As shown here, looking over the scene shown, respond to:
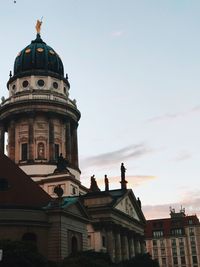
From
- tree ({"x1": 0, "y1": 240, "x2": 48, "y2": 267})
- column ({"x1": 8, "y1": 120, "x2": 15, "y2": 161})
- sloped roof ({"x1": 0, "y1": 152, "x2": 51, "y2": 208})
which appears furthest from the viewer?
column ({"x1": 8, "y1": 120, "x2": 15, "y2": 161})

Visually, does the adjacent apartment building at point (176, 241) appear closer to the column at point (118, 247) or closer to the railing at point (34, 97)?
the column at point (118, 247)

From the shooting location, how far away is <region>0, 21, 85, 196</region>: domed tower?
236ft

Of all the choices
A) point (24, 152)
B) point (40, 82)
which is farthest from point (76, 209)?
point (40, 82)

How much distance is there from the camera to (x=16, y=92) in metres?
77.2

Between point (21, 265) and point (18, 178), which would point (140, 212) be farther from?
point (21, 265)

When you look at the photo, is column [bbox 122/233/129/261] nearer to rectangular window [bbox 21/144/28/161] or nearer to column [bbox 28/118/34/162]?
column [bbox 28/118/34/162]

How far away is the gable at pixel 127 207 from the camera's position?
70012mm

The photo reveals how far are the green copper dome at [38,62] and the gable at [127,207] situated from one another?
79.4ft

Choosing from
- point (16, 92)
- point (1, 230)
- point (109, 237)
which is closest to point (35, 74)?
point (16, 92)

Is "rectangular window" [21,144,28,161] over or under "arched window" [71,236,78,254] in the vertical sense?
over

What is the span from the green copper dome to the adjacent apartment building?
184 ft

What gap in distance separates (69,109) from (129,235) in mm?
23128

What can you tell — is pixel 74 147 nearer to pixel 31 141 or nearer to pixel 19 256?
pixel 31 141

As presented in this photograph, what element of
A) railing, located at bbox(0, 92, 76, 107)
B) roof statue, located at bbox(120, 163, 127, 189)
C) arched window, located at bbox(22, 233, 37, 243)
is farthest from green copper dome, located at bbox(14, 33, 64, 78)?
arched window, located at bbox(22, 233, 37, 243)
